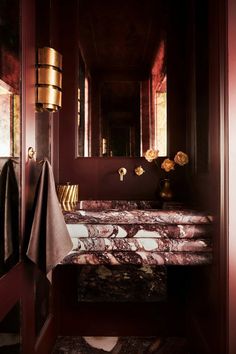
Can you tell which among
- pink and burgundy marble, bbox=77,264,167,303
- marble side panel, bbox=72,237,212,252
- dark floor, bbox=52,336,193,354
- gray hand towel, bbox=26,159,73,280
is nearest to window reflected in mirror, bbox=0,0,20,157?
gray hand towel, bbox=26,159,73,280

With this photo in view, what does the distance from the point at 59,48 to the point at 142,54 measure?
2.01ft

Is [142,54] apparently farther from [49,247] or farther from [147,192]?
[49,247]

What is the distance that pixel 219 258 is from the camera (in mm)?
1595

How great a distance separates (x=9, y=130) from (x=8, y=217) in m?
0.38

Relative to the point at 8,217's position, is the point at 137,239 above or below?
below

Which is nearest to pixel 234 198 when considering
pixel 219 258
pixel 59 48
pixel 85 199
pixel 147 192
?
pixel 219 258

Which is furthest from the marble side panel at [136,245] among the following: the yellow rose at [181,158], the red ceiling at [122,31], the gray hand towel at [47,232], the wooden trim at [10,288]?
the red ceiling at [122,31]

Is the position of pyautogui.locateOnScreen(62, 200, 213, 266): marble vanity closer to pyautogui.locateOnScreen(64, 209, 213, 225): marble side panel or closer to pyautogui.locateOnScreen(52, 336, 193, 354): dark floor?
pyautogui.locateOnScreen(64, 209, 213, 225): marble side panel

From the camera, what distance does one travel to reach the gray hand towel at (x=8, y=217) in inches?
51.5

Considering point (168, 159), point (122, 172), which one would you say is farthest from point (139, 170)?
point (168, 159)

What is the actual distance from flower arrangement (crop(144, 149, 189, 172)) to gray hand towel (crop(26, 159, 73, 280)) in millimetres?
885

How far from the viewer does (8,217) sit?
1356mm

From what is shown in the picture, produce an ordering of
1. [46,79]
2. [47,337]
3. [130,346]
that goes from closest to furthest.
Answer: [46,79], [47,337], [130,346]

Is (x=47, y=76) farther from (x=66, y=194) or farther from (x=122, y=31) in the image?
(x=122, y=31)
